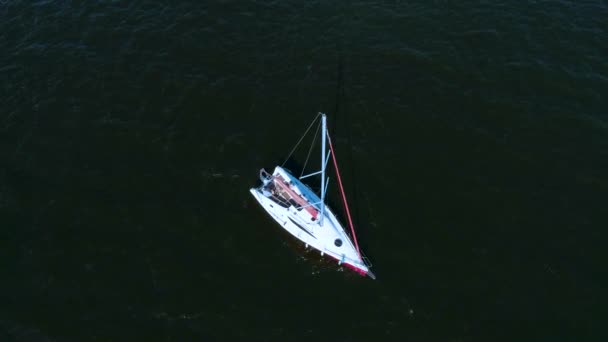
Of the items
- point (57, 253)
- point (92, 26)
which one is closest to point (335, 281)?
point (57, 253)

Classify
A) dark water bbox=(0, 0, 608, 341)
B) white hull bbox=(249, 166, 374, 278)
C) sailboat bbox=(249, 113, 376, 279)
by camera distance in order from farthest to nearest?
sailboat bbox=(249, 113, 376, 279), white hull bbox=(249, 166, 374, 278), dark water bbox=(0, 0, 608, 341)

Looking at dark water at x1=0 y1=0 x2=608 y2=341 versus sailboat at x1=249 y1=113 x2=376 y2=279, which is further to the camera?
sailboat at x1=249 y1=113 x2=376 y2=279

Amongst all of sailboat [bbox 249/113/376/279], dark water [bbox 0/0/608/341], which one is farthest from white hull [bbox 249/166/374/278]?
dark water [bbox 0/0/608/341]

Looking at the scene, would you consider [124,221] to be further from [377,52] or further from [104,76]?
[377,52]

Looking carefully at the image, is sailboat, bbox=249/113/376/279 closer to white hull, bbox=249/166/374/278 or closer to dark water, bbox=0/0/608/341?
white hull, bbox=249/166/374/278

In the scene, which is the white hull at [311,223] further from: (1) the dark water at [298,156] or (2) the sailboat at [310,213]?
(1) the dark water at [298,156]

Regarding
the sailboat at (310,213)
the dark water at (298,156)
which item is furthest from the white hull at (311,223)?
the dark water at (298,156)
